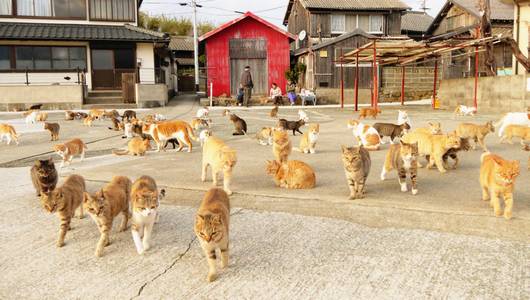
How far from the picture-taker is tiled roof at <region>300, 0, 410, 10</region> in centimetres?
3025

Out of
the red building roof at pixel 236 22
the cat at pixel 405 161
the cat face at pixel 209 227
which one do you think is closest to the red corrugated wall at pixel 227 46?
the red building roof at pixel 236 22

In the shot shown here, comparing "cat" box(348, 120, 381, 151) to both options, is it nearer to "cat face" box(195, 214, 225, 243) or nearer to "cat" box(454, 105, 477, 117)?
"cat face" box(195, 214, 225, 243)

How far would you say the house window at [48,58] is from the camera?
23109mm

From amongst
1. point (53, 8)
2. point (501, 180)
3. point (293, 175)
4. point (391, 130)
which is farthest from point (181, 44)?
point (501, 180)

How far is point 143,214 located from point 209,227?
78 centimetres

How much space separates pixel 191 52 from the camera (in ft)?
163

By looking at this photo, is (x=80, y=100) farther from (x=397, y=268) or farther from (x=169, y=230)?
(x=397, y=268)

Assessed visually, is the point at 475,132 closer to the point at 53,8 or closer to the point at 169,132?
the point at 169,132

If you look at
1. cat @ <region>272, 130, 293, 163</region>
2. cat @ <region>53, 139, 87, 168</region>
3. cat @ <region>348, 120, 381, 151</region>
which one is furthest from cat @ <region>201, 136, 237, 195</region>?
cat @ <region>348, 120, 381, 151</region>

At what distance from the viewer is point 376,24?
103ft

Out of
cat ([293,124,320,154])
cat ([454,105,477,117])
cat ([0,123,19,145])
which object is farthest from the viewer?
cat ([454,105,477,117])

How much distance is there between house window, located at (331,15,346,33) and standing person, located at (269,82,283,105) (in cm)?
751

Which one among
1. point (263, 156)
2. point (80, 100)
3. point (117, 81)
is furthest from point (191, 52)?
point (263, 156)

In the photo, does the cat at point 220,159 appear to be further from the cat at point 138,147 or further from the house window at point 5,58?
the house window at point 5,58
